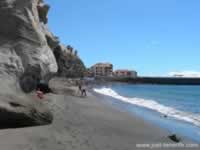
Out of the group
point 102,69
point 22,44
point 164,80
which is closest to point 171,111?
point 22,44

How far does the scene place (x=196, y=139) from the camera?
1109 cm

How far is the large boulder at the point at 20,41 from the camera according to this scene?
575 inches

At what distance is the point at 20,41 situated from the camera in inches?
618

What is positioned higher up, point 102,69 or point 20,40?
point 102,69

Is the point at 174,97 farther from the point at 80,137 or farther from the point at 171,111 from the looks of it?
the point at 80,137

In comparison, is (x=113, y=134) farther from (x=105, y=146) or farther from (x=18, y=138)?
(x=18, y=138)

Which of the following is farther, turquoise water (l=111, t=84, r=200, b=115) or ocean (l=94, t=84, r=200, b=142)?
turquoise water (l=111, t=84, r=200, b=115)

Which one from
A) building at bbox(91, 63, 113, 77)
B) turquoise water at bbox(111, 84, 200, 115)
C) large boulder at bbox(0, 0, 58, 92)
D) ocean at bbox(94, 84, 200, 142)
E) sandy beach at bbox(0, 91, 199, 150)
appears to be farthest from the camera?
building at bbox(91, 63, 113, 77)

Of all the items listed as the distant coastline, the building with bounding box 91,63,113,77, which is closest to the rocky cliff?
the distant coastline

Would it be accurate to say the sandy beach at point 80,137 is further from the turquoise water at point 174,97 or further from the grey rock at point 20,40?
the turquoise water at point 174,97

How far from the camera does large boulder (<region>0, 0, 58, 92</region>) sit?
14.6 meters

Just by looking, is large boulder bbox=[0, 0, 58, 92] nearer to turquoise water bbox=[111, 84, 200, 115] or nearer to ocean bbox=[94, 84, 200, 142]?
ocean bbox=[94, 84, 200, 142]

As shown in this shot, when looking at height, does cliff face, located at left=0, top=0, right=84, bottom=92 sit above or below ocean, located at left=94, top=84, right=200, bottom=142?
above

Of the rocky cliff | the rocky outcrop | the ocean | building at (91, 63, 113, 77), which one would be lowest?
the ocean
